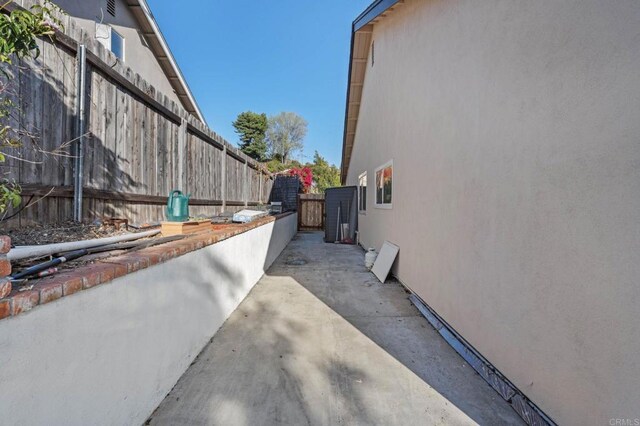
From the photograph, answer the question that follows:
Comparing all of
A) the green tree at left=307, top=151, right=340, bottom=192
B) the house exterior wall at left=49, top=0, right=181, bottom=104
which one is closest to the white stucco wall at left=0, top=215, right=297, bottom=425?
the house exterior wall at left=49, top=0, right=181, bottom=104

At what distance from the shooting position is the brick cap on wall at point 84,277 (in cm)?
105

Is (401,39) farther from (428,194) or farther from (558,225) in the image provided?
(558,225)

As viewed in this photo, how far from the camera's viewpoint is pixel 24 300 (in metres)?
1.06

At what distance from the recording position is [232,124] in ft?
110

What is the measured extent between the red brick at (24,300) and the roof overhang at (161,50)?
847 cm

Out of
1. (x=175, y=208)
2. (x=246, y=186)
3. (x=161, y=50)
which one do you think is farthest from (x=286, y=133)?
(x=175, y=208)

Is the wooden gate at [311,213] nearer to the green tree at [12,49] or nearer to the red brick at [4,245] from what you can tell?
the green tree at [12,49]

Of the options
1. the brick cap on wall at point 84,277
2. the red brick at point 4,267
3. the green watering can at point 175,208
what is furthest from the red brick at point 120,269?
the green watering can at point 175,208

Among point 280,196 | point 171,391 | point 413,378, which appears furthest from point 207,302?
point 280,196

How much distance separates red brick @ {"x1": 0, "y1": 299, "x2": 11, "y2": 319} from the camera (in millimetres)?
983

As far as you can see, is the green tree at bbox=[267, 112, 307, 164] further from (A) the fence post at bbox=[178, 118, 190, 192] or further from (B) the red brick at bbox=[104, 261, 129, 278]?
(B) the red brick at bbox=[104, 261, 129, 278]

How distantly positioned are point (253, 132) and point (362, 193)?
86.9 feet

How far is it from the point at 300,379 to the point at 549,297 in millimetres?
1914

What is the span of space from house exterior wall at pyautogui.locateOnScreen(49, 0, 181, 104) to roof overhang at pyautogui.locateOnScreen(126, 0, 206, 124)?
0.13 meters
